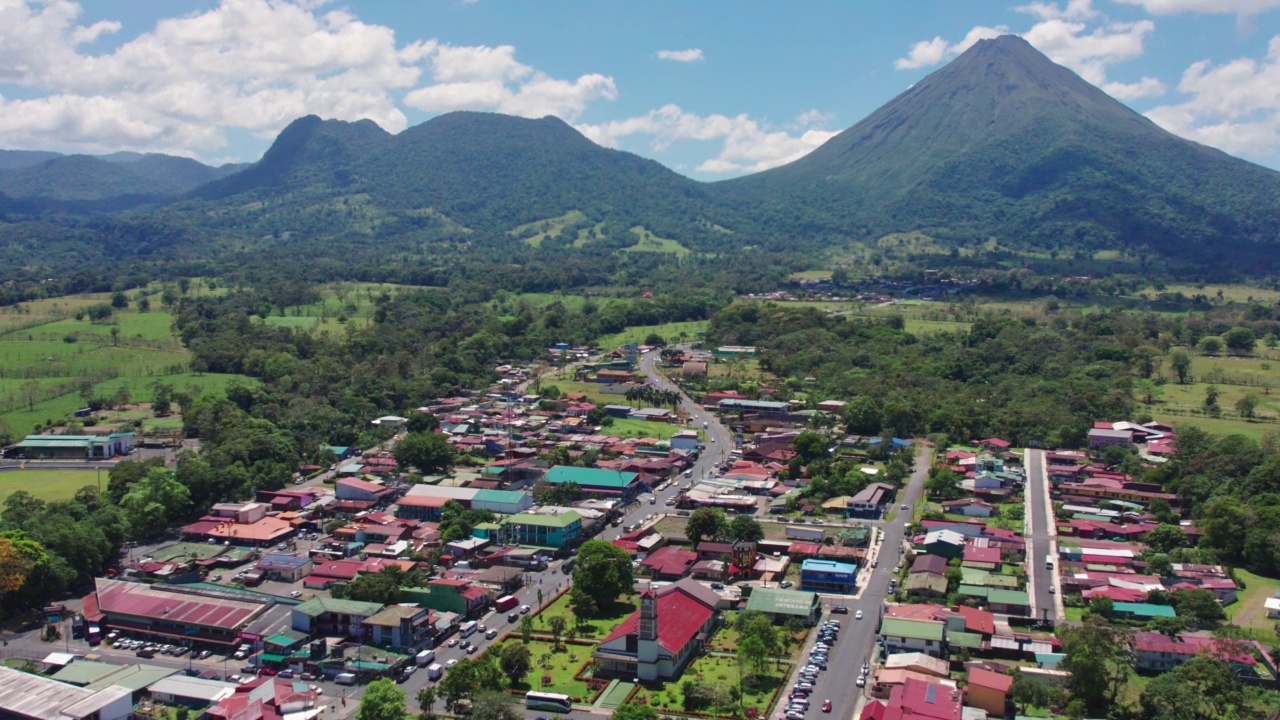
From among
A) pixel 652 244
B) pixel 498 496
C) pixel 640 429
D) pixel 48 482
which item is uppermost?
pixel 652 244

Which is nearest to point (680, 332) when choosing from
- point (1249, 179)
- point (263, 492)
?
point (263, 492)

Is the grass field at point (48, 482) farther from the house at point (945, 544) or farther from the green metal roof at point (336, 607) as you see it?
the house at point (945, 544)

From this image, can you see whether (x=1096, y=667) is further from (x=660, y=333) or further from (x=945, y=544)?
(x=660, y=333)

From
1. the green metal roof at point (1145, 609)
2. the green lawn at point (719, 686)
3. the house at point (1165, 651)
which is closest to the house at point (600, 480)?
the green lawn at point (719, 686)

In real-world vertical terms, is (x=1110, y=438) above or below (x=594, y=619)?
above

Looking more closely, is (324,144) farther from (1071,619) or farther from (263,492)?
(1071,619)

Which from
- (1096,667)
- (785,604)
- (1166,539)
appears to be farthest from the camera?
(1166,539)

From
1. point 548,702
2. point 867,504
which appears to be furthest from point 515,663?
point 867,504
